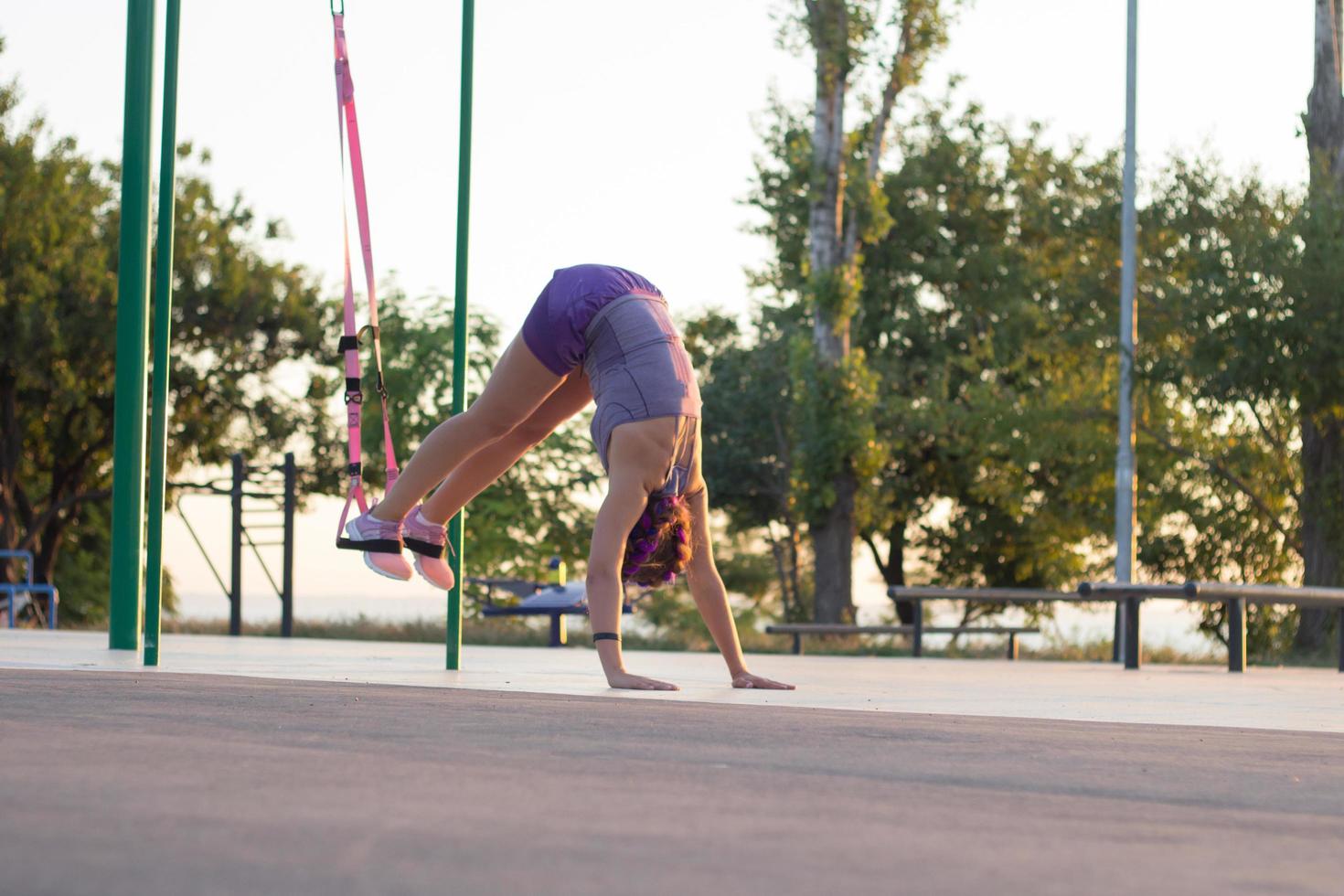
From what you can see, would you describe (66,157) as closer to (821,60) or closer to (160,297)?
(821,60)

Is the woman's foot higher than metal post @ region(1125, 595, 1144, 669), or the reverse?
the woman's foot

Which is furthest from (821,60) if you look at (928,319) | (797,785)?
(797,785)

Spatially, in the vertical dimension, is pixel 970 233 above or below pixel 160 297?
above

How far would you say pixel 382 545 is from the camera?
6.89 m

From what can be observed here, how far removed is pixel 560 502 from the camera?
31.8 meters

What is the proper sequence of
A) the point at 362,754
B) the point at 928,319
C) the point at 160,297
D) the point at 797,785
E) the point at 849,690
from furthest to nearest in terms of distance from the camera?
1. the point at 928,319
2. the point at 160,297
3. the point at 849,690
4. the point at 362,754
5. the point at 797,785

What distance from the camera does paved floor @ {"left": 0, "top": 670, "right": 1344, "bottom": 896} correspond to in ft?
9.18

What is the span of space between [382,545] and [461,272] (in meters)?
2.35

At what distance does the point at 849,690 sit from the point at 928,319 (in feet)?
104

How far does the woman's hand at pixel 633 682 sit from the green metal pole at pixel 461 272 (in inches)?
53.9

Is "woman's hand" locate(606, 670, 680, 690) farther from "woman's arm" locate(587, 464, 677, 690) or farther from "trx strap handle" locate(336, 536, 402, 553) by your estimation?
"trx strap handle" locate(336, 536, 402, 553)

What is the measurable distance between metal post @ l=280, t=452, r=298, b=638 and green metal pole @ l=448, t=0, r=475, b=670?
10.6 metres

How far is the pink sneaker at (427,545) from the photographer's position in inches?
274

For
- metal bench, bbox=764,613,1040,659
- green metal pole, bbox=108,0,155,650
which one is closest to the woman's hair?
green metal pole, bbox=108,0,155,650
